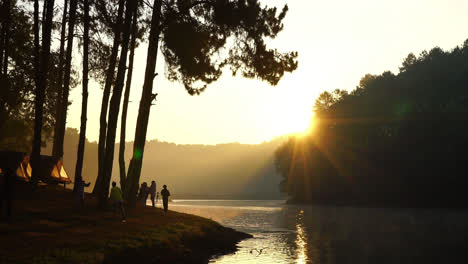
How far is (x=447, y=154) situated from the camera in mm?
73250

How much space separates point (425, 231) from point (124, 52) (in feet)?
76.7

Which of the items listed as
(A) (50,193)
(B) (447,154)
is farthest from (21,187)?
(B) (447,154)

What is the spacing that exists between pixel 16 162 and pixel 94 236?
44.4 ft

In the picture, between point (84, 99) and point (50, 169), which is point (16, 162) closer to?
point (84, 99)

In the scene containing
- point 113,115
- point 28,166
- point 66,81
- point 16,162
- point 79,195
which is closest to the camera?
point 113,115

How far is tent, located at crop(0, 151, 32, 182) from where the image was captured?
30.4 m

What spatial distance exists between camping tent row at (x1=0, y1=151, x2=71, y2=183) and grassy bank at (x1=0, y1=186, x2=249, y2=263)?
1670mm

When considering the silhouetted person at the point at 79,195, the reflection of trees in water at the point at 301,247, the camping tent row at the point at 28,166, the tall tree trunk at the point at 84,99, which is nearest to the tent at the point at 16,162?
the camping tent row at the point at 28,166

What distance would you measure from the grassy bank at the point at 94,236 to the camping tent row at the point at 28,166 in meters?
1.67

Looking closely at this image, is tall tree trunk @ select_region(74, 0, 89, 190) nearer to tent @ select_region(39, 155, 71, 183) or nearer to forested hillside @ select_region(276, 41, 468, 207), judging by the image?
tent @ select_region(39, 155, 71, 183)

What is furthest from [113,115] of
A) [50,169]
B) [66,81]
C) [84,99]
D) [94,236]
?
[50,169]

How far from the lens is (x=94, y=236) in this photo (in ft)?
64.6

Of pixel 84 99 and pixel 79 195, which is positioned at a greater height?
pixel 84 99

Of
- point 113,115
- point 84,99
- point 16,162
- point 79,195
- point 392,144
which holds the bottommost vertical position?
point 79,195
